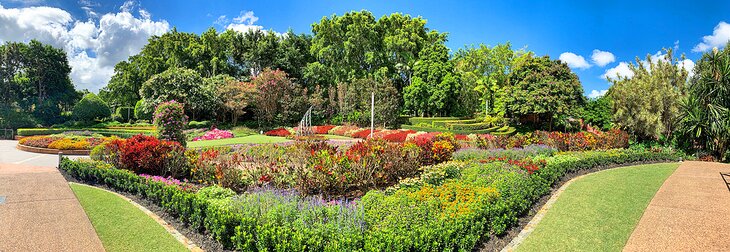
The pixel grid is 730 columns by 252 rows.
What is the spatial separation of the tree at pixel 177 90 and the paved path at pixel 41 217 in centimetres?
1982

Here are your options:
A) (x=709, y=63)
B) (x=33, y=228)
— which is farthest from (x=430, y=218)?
(x=709, y=63)

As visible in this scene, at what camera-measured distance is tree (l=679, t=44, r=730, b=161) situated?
13625 millimetres

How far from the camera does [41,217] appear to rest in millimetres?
5727

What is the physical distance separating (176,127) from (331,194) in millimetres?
8876

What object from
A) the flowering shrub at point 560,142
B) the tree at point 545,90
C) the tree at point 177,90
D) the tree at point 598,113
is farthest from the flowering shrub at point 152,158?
the tree at point 598,113

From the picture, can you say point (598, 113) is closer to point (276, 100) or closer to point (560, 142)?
point (560, 142)

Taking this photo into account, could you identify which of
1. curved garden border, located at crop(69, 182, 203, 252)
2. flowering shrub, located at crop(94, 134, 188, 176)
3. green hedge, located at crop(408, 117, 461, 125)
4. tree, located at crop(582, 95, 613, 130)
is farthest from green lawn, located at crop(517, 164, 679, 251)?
green hedge, located at crop(408, 117, 461, 125)

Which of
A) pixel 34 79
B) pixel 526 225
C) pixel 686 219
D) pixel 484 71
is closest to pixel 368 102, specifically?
pixel 484 71

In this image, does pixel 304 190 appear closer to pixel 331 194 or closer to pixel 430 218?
pixel 331 194

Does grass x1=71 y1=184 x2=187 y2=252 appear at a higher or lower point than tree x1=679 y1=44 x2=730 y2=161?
lower

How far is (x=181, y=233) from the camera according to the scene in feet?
17.9

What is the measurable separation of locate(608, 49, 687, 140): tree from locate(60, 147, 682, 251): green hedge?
12331mm

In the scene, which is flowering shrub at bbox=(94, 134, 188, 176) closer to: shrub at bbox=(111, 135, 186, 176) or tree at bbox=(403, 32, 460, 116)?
shrub at bbox=(111, 135, 186, 176)

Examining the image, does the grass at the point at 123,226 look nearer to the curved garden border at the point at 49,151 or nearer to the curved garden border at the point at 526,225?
the curved garden border at the point at 526,225
